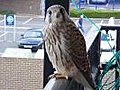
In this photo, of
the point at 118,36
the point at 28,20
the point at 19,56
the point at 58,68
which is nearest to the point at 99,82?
the point at 58,68

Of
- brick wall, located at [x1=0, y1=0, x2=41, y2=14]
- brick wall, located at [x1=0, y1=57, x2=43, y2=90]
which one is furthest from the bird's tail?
brick wall, located at [x1=0, y1=57, x2=43, y2=90]

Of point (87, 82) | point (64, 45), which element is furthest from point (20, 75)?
point (87, 82)

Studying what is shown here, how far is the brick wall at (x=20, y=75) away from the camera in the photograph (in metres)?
3.95

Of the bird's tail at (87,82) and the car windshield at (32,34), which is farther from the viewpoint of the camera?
the car windshield at (32,34)

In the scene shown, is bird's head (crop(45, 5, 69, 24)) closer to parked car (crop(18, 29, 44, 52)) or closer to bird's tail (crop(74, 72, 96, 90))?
bird's tail (crop(74, 72, 96, 90))

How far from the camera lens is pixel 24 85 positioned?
4016 millimetres

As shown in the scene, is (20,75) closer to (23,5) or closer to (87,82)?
(23,5)

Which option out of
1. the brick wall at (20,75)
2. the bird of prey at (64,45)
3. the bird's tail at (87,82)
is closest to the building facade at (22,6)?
the brick wall at (20,75)

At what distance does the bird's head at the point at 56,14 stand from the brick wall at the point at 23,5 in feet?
6.24

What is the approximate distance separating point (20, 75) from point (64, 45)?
335 cm

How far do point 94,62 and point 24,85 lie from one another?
10.2 ft

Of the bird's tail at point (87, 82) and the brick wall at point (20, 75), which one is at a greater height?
the bird's tail at point (87, 82)

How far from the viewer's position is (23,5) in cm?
323

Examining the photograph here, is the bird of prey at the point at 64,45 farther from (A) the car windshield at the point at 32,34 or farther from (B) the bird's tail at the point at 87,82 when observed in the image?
(A) the car windshield at the point at 32,34
